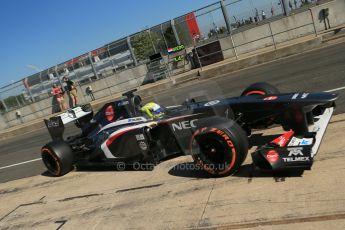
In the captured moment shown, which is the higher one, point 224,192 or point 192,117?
point 192,117

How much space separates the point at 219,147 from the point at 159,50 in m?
20.1

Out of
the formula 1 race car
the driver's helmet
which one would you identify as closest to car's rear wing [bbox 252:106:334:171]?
the formula 1 race car

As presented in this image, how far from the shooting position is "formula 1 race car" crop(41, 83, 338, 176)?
5.46m

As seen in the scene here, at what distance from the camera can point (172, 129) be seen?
22.4 ft

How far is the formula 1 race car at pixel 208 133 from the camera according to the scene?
5457 millimetres

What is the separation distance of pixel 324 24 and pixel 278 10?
256 centimetres

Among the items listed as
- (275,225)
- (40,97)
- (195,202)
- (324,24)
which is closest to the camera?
(275,225)

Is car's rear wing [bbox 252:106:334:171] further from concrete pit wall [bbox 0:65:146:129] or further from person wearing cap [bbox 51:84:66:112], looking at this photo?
person wearing cap [bbox 51:84:66:112]

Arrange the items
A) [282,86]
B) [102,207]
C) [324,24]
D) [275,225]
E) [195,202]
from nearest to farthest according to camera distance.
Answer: [275,225] → [195,202] → [102,207] → [282,86] → [324,24]

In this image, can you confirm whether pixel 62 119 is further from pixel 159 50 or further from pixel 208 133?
pixel 159 50

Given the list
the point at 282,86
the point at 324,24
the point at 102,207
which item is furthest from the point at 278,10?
the point at 102,207

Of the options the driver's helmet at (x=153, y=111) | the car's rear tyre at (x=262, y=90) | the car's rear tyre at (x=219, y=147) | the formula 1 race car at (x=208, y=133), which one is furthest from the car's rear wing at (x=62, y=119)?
the car's rear tyre at (x=219, y=147)

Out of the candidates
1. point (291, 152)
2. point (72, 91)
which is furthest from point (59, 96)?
point (291, 152)

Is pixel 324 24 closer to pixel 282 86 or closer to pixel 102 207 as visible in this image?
pixel 282 86
